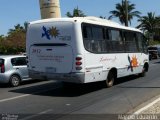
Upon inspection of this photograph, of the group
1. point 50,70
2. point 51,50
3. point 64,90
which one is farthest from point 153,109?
point 64,90

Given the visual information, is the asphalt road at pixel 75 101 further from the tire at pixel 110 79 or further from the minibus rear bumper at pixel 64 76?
the minibus rear bumper at pixel 64 76

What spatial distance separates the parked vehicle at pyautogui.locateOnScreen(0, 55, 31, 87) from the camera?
731 inches

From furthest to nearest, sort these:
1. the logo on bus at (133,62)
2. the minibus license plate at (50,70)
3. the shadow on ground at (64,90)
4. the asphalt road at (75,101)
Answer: the logo on bus at (133,62) → the shadow on ground at (64,90) → the minibus license plate at (50,70) → the asphalt road at (75,101)

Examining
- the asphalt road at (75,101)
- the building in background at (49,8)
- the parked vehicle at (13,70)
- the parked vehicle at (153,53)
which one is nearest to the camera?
the asphalt road at (75,101)

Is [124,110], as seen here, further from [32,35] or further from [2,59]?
[2,59]

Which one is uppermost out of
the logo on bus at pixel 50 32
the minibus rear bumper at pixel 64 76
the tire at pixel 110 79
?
the logo on bus at pixel 50 32

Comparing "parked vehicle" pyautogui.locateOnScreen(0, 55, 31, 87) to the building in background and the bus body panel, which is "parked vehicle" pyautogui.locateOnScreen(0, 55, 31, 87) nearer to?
the bus body panel

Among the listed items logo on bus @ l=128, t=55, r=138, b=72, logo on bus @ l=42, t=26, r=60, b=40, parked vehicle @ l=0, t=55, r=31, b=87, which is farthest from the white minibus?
parked vehicle @ l=0, t=55, r=31, b=87

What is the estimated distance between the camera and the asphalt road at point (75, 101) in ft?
35.4

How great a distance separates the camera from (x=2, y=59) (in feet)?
61.1

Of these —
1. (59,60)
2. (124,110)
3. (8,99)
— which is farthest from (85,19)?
(124,110)

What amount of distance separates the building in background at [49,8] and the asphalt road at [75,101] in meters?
9.02

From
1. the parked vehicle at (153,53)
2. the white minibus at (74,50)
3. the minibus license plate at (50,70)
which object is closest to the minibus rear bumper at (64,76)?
the white minibus at (74,50)

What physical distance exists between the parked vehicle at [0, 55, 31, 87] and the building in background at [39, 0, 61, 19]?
732 cm
